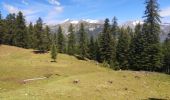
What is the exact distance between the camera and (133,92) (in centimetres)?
3288

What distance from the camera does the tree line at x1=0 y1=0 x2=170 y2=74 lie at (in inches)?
3157

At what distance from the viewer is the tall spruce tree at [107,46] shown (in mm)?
99637

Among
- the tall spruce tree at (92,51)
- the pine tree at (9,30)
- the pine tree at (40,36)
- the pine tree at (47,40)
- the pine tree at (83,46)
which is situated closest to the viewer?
the pine tree at (40,36)

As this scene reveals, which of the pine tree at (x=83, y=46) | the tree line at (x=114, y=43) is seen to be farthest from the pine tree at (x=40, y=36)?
the pine tree at (x=83, y=46)

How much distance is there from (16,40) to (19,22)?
7.54 meters

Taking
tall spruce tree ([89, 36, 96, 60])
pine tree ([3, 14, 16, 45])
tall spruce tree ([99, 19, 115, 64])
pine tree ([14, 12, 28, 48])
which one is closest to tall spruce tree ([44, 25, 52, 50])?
pine tree ([14, 12, 28, 48])

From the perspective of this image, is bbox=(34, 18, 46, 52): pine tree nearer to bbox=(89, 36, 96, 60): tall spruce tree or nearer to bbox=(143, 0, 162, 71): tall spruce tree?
bbox=(89, 36, 96, 60): tall spruce tree

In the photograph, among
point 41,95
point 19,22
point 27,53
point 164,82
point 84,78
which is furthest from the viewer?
point 19,22

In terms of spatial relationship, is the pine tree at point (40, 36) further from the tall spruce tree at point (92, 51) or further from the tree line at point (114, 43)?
the tall spruce tree at point (92, 51)

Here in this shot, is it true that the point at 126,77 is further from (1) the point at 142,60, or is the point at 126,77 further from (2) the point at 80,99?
(1) the point at 142,60

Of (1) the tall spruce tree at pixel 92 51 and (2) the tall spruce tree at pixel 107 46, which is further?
(1) the tall spruce tree at pixel 92 51

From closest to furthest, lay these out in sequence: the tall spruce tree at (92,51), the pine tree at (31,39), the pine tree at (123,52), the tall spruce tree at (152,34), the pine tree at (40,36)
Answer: the tall spruce tree at (152,34)
the pine tree at (123,52)
the pine tree at (40,36)
the tall spruce tree at (92,51)
the pine tree at (31,39)

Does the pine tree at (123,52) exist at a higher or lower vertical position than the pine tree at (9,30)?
lower

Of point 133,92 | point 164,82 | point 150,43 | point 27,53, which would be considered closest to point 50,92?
point 133,92
